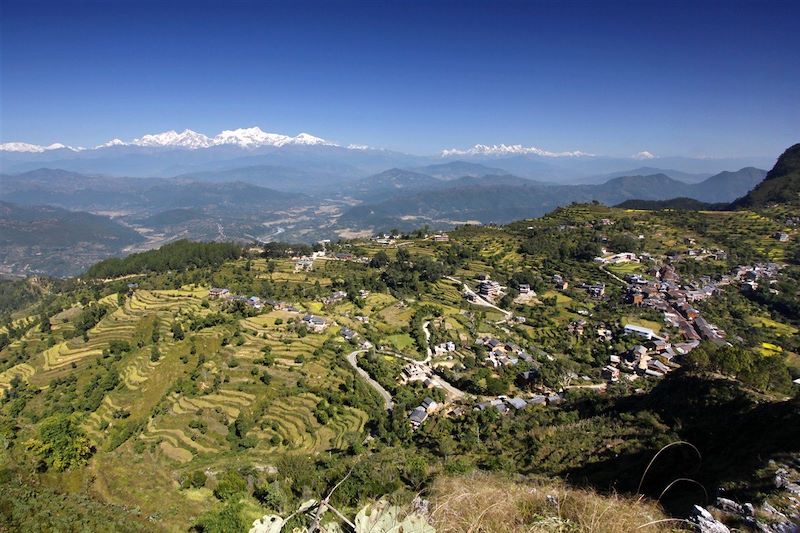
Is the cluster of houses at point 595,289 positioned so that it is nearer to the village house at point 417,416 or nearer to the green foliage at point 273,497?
the village house at point 417,416

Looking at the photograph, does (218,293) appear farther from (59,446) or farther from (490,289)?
(59,446)

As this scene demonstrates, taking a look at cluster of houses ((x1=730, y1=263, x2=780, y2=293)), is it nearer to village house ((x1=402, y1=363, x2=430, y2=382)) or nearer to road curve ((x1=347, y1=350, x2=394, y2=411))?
village house ((x1=402, y1=363, x2=430, y2=382))

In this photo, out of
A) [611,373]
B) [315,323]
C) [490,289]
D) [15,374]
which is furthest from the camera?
[490,289]

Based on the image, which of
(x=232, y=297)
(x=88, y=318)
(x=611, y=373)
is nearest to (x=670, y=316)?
(x=611, y=373)

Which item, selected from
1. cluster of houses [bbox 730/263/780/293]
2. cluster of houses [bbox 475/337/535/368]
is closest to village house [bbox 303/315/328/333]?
cluster of houses [bbox 475/337/535/368]

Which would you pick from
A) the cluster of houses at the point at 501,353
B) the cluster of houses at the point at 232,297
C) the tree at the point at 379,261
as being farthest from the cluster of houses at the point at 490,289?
the cluster of houses at the point at 232,297

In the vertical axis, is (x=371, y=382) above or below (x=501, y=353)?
below
